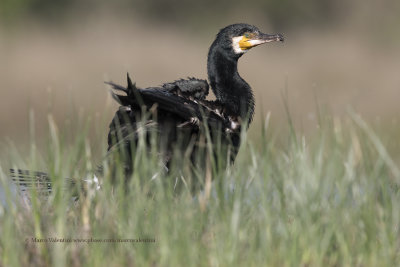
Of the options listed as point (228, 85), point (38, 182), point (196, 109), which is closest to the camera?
point (38, 182)

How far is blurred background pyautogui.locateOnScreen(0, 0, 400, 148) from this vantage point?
411 inches

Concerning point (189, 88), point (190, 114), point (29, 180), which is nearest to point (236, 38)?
point (189, 88)

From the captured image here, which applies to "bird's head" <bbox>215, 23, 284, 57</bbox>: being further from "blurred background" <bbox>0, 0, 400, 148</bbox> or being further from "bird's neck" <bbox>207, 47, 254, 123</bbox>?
"blurred background" <bbox>0, 0, 400, 148</bbox>

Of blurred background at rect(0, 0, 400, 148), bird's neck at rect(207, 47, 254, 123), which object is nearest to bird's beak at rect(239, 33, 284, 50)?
bird's neck at rect(207, 47, 254, 123)

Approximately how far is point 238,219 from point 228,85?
7.96 ft

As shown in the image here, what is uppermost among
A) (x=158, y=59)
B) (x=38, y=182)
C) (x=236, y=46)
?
(x=158, y=59)

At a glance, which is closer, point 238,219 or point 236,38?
point 238,219

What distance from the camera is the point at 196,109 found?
4.73 m

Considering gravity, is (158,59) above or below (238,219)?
above

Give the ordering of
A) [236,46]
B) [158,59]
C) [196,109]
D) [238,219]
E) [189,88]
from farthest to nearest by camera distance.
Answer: [158,59]
[236,46]
[189,88]
[196,109]
[238,219]

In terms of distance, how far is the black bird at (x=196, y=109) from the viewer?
4492mm

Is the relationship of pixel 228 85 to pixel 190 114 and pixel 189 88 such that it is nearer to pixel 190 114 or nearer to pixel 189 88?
pixel 189 88

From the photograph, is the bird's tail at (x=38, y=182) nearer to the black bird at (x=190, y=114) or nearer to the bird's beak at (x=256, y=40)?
the black bird at (x=190, y=114)

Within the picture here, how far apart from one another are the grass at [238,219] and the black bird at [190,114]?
15.0 inches
